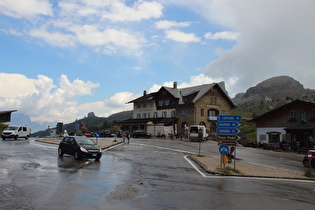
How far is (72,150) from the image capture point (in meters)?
17.8

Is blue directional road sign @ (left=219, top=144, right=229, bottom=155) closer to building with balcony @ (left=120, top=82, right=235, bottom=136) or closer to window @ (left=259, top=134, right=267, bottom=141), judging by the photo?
window @ (left=259, top=134, right=267, bottom=141)

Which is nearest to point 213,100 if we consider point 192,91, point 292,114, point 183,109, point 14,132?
point 192,91

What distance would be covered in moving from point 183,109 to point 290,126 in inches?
885

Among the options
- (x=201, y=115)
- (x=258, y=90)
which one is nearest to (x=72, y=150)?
(x=201, y=115)

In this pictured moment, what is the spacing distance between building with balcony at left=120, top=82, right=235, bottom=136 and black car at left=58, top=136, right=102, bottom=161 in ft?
117

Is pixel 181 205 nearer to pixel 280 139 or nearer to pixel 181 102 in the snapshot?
pixel 280 139

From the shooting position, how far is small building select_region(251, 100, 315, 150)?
36.0 meters

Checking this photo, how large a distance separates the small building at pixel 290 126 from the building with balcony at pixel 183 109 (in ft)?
46.7

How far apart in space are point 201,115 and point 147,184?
150ft

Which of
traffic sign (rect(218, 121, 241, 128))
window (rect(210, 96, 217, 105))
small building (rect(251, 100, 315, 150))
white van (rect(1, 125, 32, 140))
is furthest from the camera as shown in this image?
window (rect(210, 96, 217, 105))

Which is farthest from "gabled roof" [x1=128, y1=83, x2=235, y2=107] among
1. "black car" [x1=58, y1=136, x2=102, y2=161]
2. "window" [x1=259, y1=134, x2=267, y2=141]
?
"black car" [x1=58, y1=136, x2=102, y2=161]

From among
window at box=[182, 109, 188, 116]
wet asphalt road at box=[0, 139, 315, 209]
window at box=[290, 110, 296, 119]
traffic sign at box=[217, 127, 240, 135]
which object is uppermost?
window at box=[182, 109, 188, 116]

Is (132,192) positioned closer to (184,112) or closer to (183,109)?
(184,112)

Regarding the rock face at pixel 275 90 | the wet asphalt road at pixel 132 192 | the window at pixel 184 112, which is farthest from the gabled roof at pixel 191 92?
the rock face at pixel 275 90
